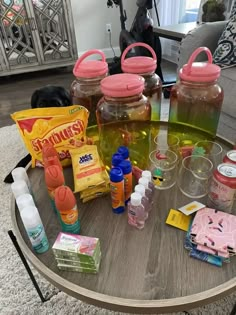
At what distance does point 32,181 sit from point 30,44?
2330mm

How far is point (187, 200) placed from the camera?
0.72 m

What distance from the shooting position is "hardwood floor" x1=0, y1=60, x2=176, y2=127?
91.9 inches

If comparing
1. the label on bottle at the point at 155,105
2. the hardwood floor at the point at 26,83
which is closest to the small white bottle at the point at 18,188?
the label on bottle at the point at 155,105

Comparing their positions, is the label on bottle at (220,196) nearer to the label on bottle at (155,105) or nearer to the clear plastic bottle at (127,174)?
the clear plastic bottle at (127,174)

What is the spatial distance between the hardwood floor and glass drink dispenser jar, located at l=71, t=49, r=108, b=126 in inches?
52.2

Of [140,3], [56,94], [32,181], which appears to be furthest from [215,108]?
[140,3]

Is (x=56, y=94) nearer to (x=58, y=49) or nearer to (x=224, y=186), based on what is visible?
(x=224, y=186)

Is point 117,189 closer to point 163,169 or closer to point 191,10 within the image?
point 163,169

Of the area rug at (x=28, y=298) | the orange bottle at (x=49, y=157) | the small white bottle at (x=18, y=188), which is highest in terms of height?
the orange bottle at (x=49, y=157)

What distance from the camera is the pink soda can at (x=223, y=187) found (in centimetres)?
60

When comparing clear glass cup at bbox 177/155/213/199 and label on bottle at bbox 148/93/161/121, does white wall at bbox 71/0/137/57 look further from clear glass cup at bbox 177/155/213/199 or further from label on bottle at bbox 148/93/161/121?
clear glass cup at bbox 177/155/213/199

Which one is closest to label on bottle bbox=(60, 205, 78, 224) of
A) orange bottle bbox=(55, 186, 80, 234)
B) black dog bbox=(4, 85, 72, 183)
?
orange bottle bbox=(55, 186, 80, 234)

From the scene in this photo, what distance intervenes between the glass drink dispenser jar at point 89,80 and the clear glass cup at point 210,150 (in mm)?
400

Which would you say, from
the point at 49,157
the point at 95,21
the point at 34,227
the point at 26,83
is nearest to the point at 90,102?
the point at 49,157
